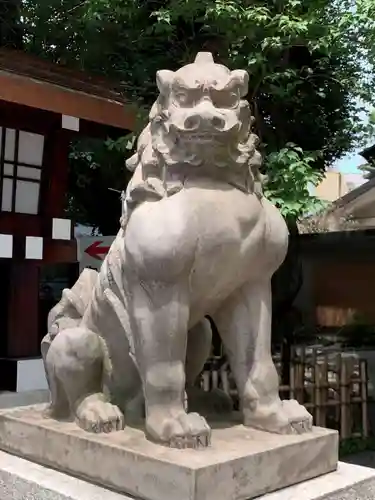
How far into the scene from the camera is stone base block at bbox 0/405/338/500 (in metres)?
1.68

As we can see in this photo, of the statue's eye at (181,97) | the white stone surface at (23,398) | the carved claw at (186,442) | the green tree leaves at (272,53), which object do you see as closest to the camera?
the carved claw at (186,442)

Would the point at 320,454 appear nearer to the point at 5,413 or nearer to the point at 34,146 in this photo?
the point at 5,413

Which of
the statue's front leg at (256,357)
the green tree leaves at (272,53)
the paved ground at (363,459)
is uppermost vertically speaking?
the green tree leaves at (272,53)

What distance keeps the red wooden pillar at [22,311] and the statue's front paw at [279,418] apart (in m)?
4.62

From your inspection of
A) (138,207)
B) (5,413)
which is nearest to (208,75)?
(138,207)

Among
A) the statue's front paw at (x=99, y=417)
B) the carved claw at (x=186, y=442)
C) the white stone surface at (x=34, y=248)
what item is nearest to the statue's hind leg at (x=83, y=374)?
the statue's front paw at (x=99, y=417)

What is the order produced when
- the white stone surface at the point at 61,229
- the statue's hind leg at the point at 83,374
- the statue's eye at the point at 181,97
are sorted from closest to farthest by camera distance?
the statue's eye at the point at 181,97 → the statue's hind leg at the point at 83,374 → the white stone surface at the point at 61,229

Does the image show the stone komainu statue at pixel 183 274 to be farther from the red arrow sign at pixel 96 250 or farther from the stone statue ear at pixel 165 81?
the red arrow sign at pixel 96 250

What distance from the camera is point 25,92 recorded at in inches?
211

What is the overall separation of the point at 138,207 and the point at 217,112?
0.37 m

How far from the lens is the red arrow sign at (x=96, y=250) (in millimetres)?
6020

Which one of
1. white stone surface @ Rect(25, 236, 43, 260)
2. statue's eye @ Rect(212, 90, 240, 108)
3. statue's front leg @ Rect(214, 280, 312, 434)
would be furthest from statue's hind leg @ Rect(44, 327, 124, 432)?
white stone surface @ Rect(25, 236, 43, 260)

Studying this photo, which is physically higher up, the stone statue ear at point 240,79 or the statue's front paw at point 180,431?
the stone statue ear at point 240,79

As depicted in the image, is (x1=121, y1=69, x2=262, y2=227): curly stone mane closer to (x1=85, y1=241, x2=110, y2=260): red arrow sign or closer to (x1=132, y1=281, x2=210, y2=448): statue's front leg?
(x1=132, y1=281, x2=210, y2=448): statue's front leg
